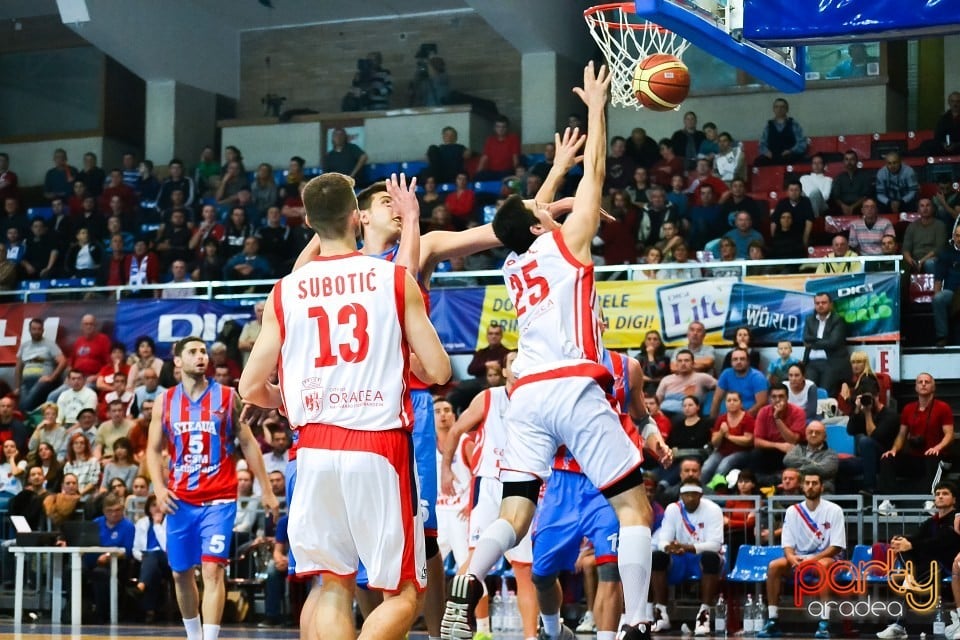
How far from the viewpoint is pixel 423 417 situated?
25.6 feet

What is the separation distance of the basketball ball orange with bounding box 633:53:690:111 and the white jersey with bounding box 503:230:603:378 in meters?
2.34

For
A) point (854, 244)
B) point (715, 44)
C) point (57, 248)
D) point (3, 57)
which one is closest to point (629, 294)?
point (854, 244)

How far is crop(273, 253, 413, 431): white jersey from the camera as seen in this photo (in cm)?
595

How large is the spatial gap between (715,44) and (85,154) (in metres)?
18.5

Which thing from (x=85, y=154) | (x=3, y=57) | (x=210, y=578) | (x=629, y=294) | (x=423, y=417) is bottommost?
(x=210, y=578)

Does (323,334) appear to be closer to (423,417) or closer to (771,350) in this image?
(423,417)

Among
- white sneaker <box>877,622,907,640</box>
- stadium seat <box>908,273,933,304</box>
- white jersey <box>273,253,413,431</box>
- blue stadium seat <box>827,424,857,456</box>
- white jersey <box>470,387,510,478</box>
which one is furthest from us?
stadium seat <box>908,273,933,304</box>

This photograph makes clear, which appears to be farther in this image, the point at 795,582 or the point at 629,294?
the point at 629,294

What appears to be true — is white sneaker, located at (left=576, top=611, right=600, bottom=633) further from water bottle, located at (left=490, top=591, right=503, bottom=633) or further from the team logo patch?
the team logo patch

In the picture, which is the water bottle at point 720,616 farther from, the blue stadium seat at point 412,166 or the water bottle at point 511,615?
the blue stadium seat at point 412,166

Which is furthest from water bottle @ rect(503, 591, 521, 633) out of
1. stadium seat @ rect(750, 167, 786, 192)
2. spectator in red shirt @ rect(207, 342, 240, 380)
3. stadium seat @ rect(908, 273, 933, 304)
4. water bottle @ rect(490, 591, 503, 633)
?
stadium seat @ rect(750, 167, 786, 192)

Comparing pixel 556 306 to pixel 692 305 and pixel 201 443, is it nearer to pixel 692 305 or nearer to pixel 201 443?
pixel 201 443

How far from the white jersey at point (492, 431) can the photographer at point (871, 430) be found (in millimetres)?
4580

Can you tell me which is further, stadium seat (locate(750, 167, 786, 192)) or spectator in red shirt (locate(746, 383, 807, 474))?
stadium seat (locate(750, 167, 786, 192))
